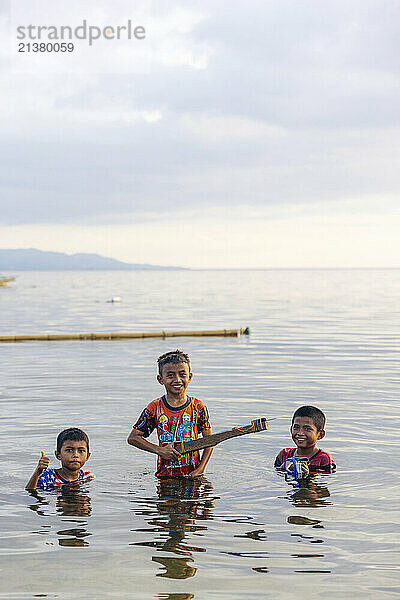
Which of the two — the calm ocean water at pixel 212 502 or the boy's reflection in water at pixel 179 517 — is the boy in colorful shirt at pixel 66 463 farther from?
the boy's reflection in water at pixel 179 517

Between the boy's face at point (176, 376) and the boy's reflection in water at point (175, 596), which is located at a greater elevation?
the boy's face at point (176, 376)

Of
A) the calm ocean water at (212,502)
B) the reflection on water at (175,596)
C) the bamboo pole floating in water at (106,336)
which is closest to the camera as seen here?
the reflection on water at (175,596)

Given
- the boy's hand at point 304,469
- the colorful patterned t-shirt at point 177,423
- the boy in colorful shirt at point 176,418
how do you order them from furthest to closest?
the boy's hand at point 304,469, the colorful patterned t-shirt at point 177,423, the boy in colorful shirt at point 176,418

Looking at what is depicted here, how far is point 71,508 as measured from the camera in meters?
9.09

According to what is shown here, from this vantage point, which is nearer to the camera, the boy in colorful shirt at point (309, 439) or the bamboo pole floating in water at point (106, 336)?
the boy in colorful shirt at point (309, 439)

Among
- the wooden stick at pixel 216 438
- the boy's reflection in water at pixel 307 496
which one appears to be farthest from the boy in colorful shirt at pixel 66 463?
the boy's reflection in water at pixel 307 496

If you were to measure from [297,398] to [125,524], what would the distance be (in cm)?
1008

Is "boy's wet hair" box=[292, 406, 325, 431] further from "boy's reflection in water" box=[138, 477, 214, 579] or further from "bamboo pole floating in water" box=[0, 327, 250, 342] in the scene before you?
"bamboo pole floating in water" box=[0, 327, 250, 342]

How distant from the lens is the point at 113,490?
1007cm

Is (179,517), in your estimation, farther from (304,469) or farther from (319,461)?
(319,461)

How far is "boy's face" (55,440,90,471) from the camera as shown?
368 inches

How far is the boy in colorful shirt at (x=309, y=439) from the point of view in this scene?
1001 cm

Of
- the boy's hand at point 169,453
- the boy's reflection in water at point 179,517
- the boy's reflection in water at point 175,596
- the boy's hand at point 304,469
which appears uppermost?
the boy's hand at point 169,453

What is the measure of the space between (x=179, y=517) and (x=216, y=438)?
0.94 meters
